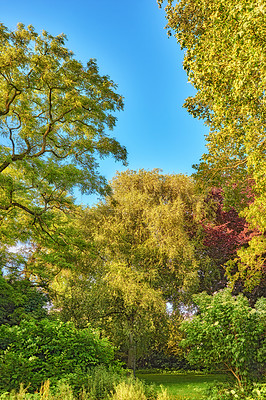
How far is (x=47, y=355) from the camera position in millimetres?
7602

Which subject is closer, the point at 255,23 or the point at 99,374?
the point at 255,23

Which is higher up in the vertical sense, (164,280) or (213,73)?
(213,73)

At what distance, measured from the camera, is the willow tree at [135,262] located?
14.3 m

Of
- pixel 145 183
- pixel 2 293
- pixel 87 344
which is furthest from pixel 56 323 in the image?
pixel 145 183

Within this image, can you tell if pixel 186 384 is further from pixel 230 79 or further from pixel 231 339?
pixel 230 79

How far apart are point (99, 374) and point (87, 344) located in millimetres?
1079

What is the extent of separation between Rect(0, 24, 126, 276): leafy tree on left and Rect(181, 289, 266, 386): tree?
725 cm

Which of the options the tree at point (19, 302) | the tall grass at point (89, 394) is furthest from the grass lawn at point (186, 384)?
the tree at point (19, 302)

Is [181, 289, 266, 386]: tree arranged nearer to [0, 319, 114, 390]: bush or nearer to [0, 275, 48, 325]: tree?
[0, 319, 114, 390]: bush

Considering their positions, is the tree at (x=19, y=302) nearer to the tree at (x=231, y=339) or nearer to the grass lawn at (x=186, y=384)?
the grass lawn at (x=186, y=384)

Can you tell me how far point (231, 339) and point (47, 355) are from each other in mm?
4268

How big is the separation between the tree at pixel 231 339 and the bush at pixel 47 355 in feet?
8.01

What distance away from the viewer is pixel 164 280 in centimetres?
1588

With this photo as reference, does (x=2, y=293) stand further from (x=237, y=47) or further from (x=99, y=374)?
(x=237, y=47)
